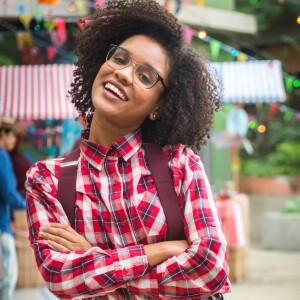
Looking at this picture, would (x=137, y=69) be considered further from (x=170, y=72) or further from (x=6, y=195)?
(x=6, y=195)

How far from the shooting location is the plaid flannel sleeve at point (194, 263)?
2.28m

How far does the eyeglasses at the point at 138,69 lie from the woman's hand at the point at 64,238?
499 mm

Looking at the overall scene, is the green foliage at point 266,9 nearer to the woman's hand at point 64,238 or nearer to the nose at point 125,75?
the nose at point 125,75

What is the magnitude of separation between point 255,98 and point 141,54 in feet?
26.4

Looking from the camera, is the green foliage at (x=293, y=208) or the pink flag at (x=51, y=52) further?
the green foliage at (x=293, y=208)

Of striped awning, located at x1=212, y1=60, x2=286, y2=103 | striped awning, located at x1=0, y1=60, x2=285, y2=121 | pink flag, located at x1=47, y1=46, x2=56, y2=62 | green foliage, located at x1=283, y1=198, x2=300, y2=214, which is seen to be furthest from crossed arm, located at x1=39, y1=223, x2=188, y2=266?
green foliage, located at x1=283, y1=198, x2=300, y2=214

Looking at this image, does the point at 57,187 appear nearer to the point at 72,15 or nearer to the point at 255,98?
the point at 255,98

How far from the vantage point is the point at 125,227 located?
2.33 metres

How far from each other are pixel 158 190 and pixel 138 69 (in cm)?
39

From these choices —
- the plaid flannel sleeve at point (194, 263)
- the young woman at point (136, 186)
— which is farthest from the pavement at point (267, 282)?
the plaid flannel sleeve at point (194, 263)

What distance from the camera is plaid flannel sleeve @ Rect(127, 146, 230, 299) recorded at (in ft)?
7.48

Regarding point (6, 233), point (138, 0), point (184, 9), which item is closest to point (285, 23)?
point (184, 9)

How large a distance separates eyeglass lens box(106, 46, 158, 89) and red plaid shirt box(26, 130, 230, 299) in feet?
0.58

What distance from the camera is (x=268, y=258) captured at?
38.1 feet
